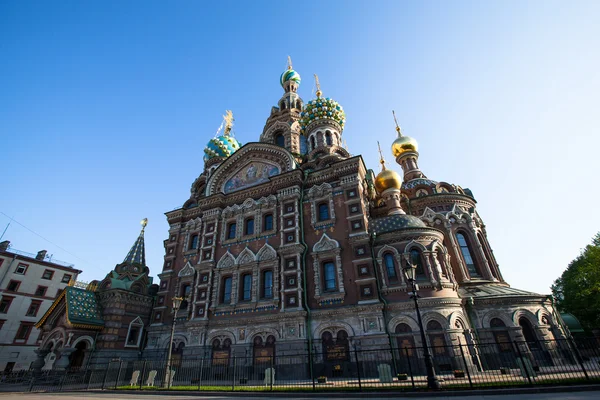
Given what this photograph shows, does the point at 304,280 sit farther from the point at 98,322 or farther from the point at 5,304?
the point at 5,304

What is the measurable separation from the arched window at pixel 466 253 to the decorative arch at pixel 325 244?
8.16m

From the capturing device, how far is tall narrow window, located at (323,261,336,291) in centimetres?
1709

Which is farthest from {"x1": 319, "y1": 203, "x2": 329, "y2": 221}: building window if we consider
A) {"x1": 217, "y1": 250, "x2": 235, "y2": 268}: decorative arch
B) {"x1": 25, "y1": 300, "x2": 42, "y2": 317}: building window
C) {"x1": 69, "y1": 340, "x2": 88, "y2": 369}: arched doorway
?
{"x1": 25, "y1": 300, "x2": 42, "y2": 317}: building window

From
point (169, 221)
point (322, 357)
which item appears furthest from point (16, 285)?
point (322, 357)

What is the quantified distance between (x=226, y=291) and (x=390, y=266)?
10571 mm

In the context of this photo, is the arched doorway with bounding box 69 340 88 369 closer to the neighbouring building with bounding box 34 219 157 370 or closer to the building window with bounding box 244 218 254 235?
the neighbouring building with bounding box 34 219 157 370

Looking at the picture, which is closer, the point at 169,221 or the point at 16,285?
the point at 169,221

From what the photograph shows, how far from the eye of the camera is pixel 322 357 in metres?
15.1

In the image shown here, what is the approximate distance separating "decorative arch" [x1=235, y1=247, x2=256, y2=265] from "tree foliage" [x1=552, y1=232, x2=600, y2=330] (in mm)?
25280

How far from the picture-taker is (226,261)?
20.5 meters

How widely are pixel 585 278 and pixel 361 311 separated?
85.3 feet

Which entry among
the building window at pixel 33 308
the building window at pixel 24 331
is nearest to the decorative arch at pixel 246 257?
the building window at pixel 24 331

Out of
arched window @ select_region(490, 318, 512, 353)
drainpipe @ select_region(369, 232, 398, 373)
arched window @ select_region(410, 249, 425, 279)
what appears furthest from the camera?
arched window @ select_region(410, 249, 425, 279)

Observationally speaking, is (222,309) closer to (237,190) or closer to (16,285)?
(237,190)
